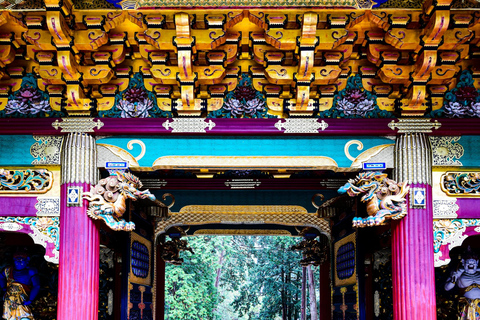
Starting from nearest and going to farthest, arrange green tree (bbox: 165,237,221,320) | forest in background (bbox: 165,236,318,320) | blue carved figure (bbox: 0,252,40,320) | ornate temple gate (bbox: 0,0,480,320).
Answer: ornate temple gate (bbox: 0,0,480,320) → blue carved figure (bbox: 0,252,40,320) → green tree (bbox: 165,237,221,320) → forest in background (bbox: 165,236,318,320)

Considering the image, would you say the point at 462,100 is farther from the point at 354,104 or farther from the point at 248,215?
the point at 248,215

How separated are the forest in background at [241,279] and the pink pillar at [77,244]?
11.7 m

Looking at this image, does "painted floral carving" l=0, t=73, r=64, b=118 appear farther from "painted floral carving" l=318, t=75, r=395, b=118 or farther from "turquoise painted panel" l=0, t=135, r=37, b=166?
"painted floral carving" l=318, t=75, r=395, b=118

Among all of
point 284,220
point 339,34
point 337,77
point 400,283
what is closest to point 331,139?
point 337,77

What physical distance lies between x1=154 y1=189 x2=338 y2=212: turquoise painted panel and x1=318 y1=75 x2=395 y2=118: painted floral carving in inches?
104

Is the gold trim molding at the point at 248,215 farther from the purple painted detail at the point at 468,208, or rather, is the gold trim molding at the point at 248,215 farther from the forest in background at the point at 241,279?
the forest in background at the point at 241,279

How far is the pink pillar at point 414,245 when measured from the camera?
5.23 m

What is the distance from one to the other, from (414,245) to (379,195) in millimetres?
598

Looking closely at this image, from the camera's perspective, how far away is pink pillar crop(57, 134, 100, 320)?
525cm

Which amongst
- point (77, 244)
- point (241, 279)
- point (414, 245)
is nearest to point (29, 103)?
point (77, 244)

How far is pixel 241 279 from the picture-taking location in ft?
79.5

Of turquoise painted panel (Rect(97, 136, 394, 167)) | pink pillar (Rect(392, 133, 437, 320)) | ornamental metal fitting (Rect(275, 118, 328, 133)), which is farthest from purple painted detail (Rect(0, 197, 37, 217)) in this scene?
pink pillar (Rect(392, 133, 437, 320))

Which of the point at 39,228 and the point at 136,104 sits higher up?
the point at 136,104

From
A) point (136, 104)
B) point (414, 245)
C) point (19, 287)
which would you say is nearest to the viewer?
point (414, 245)
